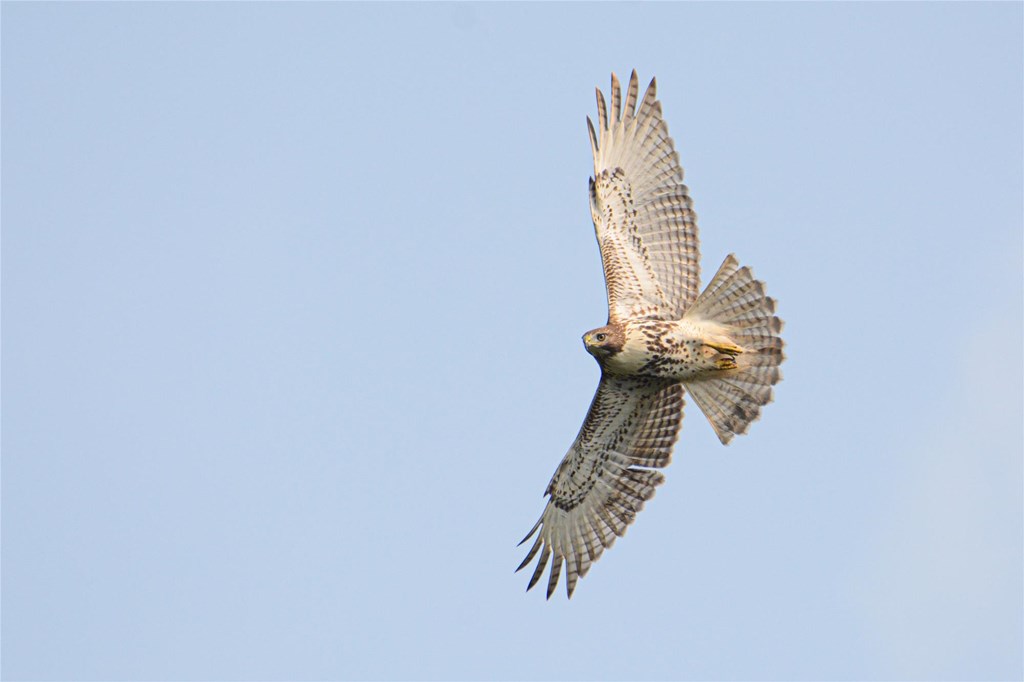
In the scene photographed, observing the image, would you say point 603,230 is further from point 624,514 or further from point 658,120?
point 624,514

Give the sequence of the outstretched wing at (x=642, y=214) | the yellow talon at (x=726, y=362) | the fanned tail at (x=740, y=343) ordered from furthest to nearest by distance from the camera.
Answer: the outstretched wing at (x=642, y=214) < the yellow talon at (x=726, y=362) < the fanned tail at (x=740, y=343)

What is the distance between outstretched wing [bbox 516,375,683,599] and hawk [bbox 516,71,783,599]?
0.01 meters

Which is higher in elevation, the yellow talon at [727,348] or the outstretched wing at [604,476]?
the yellow talon at [727,348]

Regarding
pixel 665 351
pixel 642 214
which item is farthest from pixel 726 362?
pixel 642 214

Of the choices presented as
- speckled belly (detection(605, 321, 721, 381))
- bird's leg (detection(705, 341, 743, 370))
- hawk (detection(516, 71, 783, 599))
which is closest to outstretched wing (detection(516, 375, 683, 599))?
hawk (detection(516, 71, 783, 599))

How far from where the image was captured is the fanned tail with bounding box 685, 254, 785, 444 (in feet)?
41.8

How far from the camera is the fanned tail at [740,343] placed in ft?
41.8

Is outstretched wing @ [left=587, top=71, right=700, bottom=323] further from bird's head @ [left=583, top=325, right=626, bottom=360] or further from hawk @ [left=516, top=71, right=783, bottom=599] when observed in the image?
bird's head @ [left=583, top=325, right=626, bottom=360]

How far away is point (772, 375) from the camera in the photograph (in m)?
12.9

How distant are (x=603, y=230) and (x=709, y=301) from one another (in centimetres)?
147

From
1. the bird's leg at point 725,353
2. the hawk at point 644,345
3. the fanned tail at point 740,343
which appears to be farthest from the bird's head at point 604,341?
the bird's leg at point 725,353

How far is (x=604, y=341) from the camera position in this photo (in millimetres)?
12867

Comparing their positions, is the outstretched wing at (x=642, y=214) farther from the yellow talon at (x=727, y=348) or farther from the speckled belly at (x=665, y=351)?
the yellow talon at (x=727, y=348)

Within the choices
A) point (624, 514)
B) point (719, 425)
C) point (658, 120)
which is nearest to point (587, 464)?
point (624, 514)
